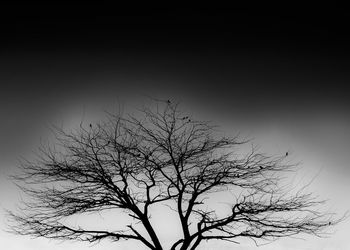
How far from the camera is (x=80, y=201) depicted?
53.9ft

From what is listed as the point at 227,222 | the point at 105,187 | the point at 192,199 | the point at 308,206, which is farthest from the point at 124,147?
the point at 308,206

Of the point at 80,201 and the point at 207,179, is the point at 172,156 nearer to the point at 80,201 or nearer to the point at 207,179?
the point at 207,179

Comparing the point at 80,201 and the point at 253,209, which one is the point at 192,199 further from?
the point at 80,201

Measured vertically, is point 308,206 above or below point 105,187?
below

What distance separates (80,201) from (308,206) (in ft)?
23.3

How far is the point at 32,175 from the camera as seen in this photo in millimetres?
16531

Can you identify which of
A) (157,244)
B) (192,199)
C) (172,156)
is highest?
(172,156)

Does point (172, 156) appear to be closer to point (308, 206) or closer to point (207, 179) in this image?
point (207, 179)

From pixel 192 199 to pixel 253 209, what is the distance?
1933 mm

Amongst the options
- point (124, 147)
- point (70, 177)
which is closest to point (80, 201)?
point (70, 177)

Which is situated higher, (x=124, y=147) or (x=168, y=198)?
(x=124, y=147)

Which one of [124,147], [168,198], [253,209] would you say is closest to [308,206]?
[253,209]

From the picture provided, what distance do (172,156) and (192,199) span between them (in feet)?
5.00

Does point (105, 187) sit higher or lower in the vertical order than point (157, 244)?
higher
